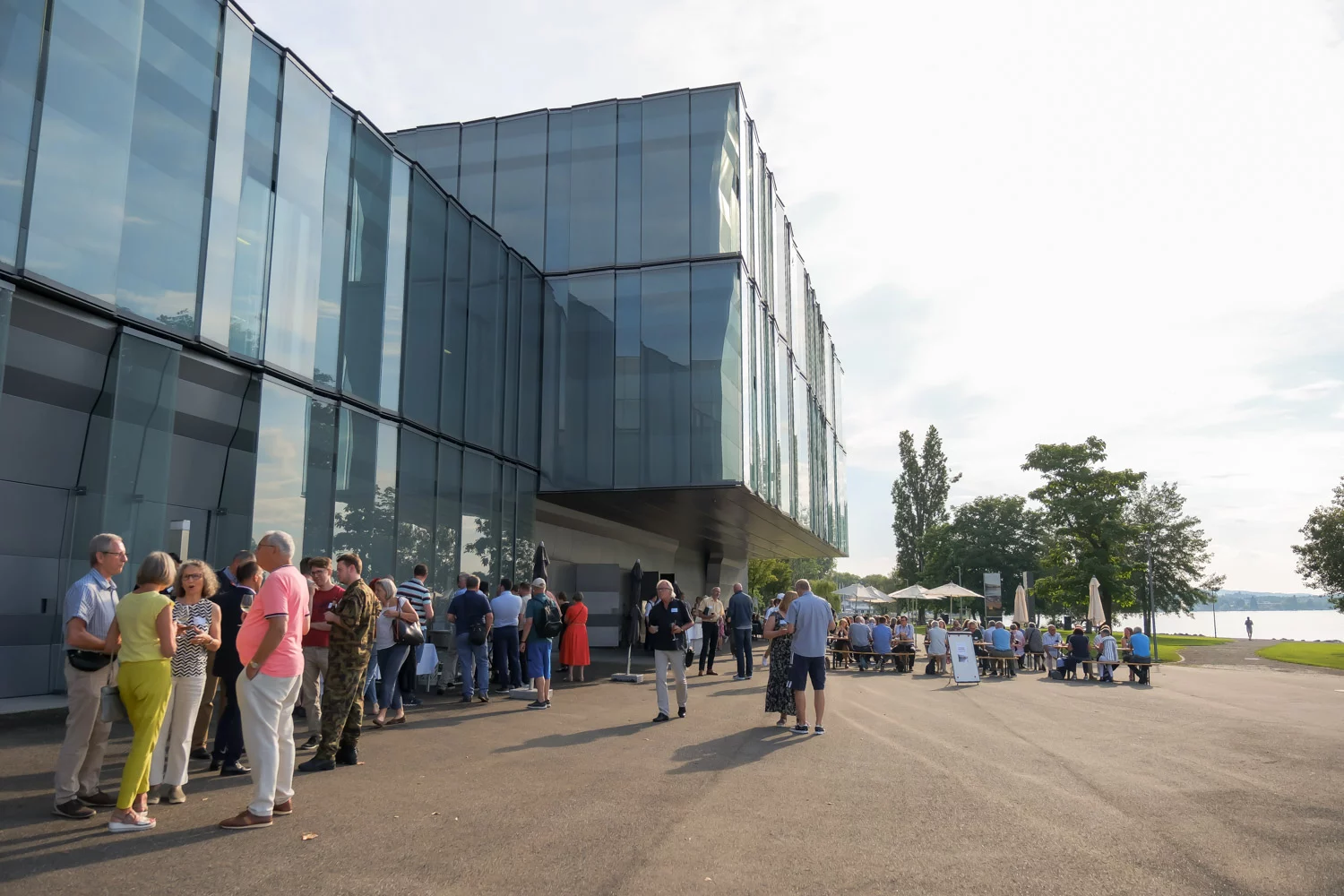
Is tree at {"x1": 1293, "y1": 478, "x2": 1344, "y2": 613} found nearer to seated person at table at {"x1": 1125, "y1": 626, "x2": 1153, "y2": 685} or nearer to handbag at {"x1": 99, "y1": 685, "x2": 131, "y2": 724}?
seated person at table at {"x1": 1125, "y1": 626, "x2": 1153, "y2": 685}

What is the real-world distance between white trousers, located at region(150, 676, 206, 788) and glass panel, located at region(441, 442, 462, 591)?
10667 mm

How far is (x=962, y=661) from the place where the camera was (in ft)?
61.9

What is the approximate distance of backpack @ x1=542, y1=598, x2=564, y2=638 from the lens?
12.1 m

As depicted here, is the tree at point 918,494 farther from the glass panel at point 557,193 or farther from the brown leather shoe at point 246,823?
the brown leather shoe at point 246,823

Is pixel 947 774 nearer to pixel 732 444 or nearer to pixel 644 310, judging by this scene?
pixel 732 444

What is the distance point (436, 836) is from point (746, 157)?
71.3 ft

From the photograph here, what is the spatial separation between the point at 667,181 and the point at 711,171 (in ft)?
3.89

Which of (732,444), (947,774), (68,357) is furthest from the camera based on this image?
(732,444)

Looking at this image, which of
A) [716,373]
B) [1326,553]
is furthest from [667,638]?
[1326,553]

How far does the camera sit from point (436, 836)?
18.4ft

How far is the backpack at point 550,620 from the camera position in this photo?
39.5ft

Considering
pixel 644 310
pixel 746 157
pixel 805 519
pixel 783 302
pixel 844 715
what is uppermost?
pixel 746 157

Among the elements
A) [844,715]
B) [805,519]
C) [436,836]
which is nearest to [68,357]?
[436,836]

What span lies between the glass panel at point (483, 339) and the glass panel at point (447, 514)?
81 cm
